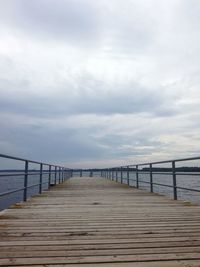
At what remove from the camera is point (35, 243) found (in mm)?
3641

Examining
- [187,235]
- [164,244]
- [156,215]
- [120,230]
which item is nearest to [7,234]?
→ [120,230]

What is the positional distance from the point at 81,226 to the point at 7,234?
108cm

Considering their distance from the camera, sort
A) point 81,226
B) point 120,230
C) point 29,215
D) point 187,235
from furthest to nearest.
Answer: point 29,215 < point 81,226 < point 120,230 < point 187,235

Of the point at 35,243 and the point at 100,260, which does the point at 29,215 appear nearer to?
the point at 35,243

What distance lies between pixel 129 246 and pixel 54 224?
1670 mm


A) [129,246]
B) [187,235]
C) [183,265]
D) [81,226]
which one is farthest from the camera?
[81,226]

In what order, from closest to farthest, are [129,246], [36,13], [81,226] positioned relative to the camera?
[129,246]
[81,226]
[36,13]

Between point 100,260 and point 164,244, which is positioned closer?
point 100,260

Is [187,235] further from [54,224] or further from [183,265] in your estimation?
[54,224]

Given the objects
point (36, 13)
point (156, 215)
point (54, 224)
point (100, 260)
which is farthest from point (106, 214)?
point (36, 13)

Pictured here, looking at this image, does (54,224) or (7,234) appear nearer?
(7,234)

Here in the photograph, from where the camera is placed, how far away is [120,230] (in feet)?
14.4

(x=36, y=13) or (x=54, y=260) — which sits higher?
(x=36, y=13)

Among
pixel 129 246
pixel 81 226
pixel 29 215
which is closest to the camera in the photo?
pixel 129 246
